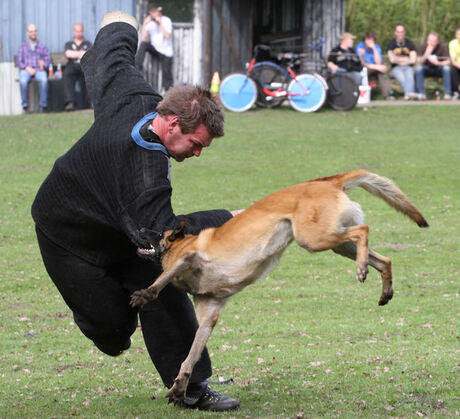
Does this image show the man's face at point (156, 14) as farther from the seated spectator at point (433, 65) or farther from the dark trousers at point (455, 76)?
the dark trousers at point (455, 76)

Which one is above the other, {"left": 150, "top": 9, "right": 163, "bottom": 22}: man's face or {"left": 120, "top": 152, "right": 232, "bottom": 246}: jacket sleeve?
{"left": 150, "top": 9, "right": 163, "bottom": 22}: man's face

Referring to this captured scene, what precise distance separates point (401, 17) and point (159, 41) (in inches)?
392

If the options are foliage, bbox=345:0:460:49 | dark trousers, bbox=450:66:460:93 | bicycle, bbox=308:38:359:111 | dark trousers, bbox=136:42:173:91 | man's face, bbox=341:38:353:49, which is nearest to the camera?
bicycle, bbox=308:38:359:111

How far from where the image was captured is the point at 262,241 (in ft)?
16.1

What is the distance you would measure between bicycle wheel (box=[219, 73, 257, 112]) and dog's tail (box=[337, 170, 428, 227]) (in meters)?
16.0

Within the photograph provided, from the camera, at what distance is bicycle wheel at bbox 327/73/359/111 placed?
853 inches

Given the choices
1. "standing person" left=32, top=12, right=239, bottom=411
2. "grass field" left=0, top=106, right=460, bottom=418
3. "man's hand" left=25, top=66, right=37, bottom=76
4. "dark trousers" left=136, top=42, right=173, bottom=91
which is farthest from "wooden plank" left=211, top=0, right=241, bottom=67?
"standing person" left=32, top=12, right=239, bottom=411

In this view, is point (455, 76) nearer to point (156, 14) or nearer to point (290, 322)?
point (156, 14)

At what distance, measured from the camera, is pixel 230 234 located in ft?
16.4

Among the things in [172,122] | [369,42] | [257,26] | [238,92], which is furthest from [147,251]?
[257,26]

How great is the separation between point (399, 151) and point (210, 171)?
4.07m

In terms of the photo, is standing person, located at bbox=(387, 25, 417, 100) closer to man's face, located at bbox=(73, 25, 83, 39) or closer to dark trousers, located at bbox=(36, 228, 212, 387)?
man's face, located at bbox=(73, 25, 83, 39)

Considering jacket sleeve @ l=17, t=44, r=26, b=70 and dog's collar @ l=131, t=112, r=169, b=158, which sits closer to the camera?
dog's collar @ l=131, t=112, r=169, b=158

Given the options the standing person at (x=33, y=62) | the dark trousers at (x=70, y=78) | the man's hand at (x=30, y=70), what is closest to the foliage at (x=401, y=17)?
the dark trousers at (x=70, y=78)
